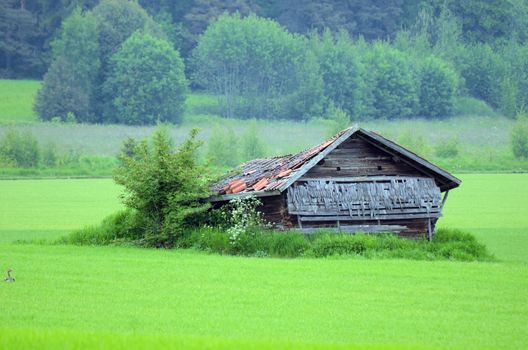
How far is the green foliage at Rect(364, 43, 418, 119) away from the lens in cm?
11325

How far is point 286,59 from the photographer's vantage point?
380 ft

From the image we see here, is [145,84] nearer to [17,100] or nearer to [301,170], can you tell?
[17,100]

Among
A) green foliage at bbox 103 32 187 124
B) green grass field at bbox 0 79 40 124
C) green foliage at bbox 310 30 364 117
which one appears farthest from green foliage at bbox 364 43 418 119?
green grass field at bbox 0 79 40 124

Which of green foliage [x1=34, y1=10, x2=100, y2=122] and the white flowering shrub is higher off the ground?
green foliage [x1=34, y1=10, x2=100, y2=122]

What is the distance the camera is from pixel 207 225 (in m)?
30.4

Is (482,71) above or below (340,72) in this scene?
below

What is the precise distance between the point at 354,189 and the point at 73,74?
269ft

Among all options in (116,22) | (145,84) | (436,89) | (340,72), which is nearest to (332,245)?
(145,84)

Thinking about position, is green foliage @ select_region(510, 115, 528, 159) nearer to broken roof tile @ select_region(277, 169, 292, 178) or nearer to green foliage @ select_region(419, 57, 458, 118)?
green foliage @ select_region(419, 57, 458, 118)

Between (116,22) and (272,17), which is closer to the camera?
(116,22)

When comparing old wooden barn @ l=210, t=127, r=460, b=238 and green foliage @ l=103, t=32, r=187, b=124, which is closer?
old wooden barn @ l=210, t=127, r=460, b=238

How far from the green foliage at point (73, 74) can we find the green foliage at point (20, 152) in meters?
31.5

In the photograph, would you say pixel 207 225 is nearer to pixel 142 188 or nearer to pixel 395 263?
pixel 142 188

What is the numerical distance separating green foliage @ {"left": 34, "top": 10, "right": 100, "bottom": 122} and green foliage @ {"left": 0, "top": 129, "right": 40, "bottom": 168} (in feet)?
103
